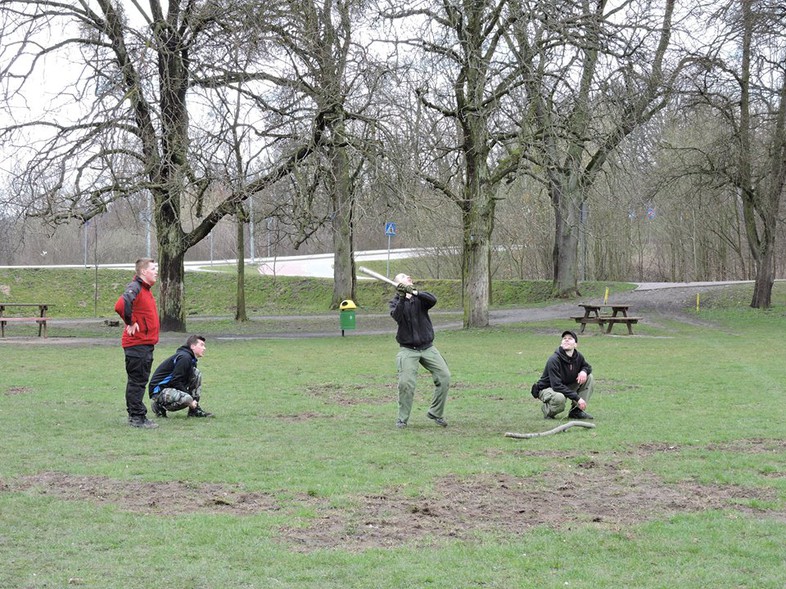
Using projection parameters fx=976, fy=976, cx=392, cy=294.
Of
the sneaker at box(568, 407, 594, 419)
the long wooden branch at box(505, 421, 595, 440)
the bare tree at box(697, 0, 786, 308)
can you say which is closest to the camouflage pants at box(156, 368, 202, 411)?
the long wooden branch at box(505, 421, 595, 440)

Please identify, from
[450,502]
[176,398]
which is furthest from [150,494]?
[176,398]

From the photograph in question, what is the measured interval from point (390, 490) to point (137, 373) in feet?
14.9

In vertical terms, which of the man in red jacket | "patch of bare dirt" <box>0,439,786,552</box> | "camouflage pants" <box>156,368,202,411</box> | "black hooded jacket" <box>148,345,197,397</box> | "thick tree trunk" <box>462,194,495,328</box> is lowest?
"patch of bare dirt" <box>0,439,786,552</box>

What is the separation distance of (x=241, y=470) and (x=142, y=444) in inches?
75.1

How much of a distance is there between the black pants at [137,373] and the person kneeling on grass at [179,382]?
668mm

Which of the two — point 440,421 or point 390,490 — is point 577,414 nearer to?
point 440,421

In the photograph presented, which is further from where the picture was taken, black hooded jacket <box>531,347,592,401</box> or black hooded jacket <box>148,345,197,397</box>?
black hooded jacket <box>148,345,197,397</box>

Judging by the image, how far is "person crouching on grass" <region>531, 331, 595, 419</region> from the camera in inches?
473

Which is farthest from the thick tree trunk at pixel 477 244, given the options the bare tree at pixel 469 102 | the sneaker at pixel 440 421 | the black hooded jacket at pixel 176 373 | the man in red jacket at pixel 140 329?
the man in red jacket at pixel 140 329

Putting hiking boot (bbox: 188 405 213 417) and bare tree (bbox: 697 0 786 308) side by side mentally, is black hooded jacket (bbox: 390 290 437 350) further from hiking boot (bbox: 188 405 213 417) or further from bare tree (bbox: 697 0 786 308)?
bare tree (bbox: 697 0 786 308)

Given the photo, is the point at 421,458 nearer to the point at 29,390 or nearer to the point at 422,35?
the point at 29,390

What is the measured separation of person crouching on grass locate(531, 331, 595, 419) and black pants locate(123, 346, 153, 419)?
15.9 feet

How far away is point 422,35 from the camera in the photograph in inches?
993

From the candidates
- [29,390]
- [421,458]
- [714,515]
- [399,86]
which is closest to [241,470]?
[421,458]
